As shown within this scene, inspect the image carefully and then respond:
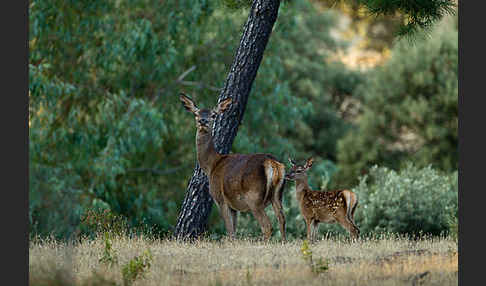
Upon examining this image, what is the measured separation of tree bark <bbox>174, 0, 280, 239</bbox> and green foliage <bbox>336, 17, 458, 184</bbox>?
1910 cm

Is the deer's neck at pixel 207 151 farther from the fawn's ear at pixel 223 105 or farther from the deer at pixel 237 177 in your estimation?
the fawn's ear at pixel 223 105

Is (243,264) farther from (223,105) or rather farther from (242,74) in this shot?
(242,74)

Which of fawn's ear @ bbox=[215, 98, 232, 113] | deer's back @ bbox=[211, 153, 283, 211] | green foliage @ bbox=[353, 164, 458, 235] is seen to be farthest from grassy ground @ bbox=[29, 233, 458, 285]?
green foliage @ bbox=[353, 164, 458, 235]

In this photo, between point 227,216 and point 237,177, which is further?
point 227,216

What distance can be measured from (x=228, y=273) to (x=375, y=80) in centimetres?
2552

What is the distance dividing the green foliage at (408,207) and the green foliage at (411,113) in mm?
12955

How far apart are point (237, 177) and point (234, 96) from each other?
6.26 ft

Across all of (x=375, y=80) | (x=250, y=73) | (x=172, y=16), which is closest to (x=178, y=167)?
(x=172, y=16)

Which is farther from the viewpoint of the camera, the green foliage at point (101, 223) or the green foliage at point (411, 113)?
the green foliage at point (411, 113)

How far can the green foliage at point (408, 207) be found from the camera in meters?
18.0

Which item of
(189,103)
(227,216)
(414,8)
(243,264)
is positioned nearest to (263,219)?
(227,216)

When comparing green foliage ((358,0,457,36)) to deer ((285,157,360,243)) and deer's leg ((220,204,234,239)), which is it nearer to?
deer ((285,157,360,243))

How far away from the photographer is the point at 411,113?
32531mm

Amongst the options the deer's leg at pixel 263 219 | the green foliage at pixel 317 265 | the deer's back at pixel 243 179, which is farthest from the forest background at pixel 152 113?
the green foliage at pixel 317 265
